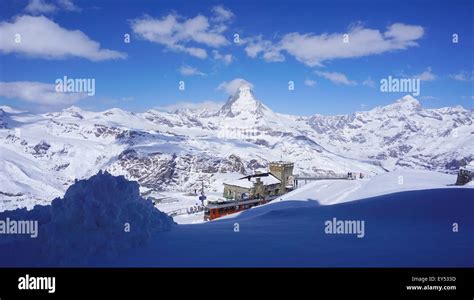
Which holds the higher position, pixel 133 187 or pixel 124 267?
pixel 133 187

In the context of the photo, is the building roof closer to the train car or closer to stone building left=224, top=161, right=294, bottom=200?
stone building left=224, top=161, right=294, bottom=200

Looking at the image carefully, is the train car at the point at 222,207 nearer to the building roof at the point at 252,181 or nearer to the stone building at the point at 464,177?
the building roof at the point at 252,181

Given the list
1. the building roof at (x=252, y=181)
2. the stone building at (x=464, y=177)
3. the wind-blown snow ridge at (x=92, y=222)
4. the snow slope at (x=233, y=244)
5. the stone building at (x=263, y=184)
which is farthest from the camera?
the building roof at (x=252, y=181)

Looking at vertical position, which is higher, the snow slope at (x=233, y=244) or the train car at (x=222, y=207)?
the snow slope at (x=233, y=244)
